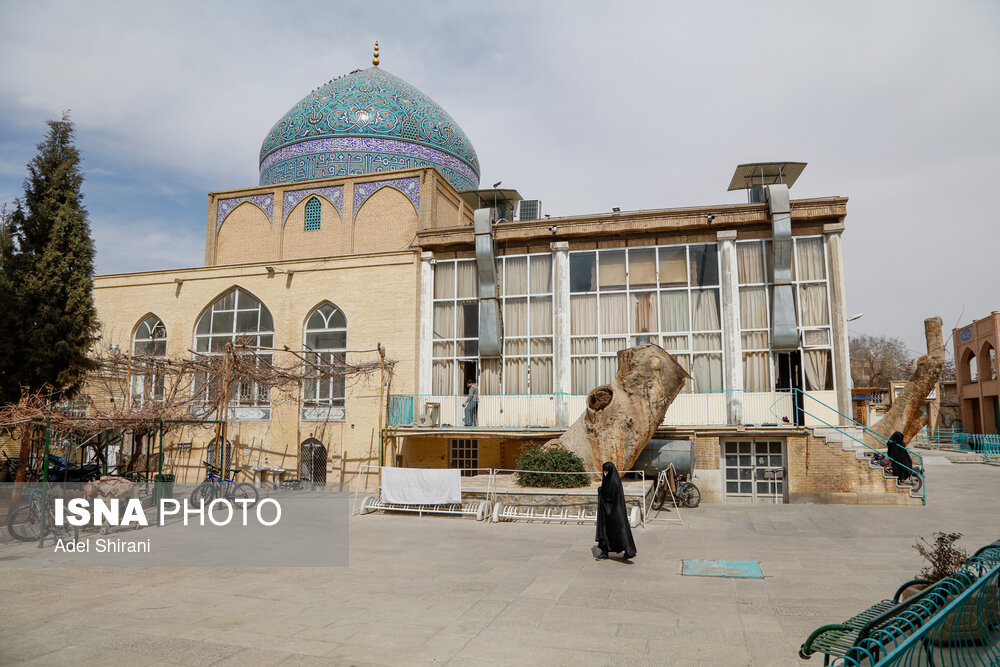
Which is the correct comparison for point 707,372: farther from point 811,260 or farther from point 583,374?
point 811,260

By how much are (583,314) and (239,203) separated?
1338 centimetres

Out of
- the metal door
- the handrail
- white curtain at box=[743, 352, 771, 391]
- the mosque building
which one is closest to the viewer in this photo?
the handrail

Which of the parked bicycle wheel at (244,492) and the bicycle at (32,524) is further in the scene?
the parked bicycle wheel at (244,492)

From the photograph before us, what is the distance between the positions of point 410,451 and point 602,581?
1267 cm

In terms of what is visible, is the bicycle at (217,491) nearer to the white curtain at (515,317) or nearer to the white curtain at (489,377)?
the white curtain at (489,377)

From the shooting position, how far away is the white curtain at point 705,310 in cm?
1942

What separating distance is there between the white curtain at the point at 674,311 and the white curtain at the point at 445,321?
245 inches

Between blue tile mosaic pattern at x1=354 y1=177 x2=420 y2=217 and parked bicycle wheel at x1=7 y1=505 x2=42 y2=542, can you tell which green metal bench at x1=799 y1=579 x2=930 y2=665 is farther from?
blue tile mosaic pattern at x1=354 y1=177 x2=420 y2=217

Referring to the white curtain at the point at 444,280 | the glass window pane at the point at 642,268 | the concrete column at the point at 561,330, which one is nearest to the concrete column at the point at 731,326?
the glass window pane at the point at 642,268

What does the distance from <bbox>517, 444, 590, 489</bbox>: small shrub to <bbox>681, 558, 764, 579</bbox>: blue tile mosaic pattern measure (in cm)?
497

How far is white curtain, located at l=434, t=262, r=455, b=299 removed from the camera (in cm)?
2139

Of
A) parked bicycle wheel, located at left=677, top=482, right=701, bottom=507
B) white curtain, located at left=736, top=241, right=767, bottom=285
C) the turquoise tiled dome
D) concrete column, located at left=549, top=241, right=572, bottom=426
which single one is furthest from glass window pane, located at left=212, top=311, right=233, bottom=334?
white curtain, located at left=736, top=241, right=767, bottom=285

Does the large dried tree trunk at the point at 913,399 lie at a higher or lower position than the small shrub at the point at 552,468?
higher

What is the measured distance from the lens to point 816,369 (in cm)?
1859
